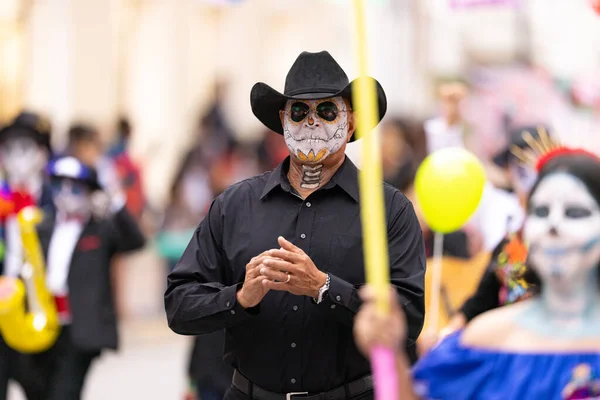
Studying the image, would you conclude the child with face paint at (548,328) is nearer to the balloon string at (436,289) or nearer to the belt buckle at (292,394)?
the belt buckle at (292,394)

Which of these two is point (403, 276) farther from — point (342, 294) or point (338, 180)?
point (338, 180)

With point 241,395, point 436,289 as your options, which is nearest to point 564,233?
point 241,395

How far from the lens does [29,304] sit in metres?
8.05

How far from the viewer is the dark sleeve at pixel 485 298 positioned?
20.2 feet

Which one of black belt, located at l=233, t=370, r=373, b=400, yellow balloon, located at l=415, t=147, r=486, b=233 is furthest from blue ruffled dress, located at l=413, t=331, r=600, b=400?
yellow balloon, located at l=415, t=147, r=486, b=233

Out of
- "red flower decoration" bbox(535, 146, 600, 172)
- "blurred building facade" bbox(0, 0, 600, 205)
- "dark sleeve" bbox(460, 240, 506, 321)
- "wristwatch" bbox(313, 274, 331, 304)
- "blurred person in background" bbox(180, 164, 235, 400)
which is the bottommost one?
"blurred person in background" bbox(180, 164, 235, 400)

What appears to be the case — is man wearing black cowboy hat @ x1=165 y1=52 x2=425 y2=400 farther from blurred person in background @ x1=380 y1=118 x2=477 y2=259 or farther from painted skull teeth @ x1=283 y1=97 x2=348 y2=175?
blurred person in background @ x1=380 y1=118 x2=477 y2=259

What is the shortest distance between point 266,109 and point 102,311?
9.60 ft

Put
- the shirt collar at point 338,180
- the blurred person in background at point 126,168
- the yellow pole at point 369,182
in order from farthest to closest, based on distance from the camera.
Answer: the blurred person in background at point 126,168
the shirt collar at point 338,180
the yellow pole at point 369,182

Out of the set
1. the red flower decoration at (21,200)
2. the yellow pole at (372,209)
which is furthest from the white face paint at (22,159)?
the yellow pole at (372,209)

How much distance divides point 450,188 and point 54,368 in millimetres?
2688

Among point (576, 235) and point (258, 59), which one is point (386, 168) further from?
point (258, 59)

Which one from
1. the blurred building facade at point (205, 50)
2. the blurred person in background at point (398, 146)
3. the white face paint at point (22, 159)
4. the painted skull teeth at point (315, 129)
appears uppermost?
the blurred building facade at point (205, 50)

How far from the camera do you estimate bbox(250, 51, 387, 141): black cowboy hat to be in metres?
5.38
